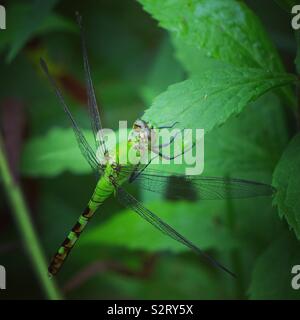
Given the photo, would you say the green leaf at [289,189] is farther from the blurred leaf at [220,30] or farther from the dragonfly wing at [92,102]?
the dragonfly wing at [92,102]

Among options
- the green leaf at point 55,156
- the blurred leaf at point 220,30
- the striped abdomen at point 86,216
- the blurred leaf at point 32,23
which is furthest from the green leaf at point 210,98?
the blurred leaf at point 32,23

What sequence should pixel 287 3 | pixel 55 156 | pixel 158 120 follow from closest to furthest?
pixel 158 120, pixel 287 3, pixel 55 156

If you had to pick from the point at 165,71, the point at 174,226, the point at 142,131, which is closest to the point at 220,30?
the point at 142,131

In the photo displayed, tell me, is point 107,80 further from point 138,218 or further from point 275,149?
point 275,149
